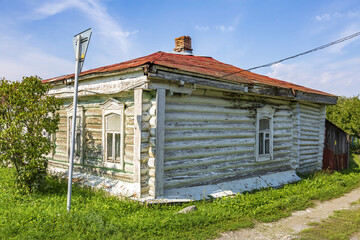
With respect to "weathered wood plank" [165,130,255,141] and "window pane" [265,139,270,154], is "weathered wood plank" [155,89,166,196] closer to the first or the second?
"weathered wood plank" [165,130,255,141]

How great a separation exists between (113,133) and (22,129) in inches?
90.7

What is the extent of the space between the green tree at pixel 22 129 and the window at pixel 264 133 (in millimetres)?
6294

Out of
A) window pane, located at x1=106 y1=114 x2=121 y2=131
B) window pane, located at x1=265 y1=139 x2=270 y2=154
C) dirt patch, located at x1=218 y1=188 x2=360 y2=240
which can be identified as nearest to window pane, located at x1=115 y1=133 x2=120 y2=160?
window pane, located at x1=106 y1=114 x2=121 y2=131

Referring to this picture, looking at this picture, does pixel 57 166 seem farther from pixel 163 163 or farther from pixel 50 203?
pixel 163 163

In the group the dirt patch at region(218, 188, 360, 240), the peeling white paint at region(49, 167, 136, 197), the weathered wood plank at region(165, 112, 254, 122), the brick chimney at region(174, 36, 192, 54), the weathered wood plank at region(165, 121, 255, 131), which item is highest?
the brick chimney at region(174, 36, 192, 54)

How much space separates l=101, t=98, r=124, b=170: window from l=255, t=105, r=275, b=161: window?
4.50 metres

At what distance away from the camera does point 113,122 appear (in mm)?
7262

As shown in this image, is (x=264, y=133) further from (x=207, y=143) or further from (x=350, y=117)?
(x=350, y=117)

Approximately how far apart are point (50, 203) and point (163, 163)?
8.74 ft

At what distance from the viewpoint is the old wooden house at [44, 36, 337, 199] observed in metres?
6.09

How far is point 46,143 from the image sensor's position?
722cm

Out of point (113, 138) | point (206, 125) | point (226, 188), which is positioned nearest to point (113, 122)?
point (113, 138)

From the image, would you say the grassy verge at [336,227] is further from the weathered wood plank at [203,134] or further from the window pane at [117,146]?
the window pane at [117,146]

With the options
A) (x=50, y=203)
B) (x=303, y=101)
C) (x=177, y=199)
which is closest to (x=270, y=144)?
(x=303, y=101)
